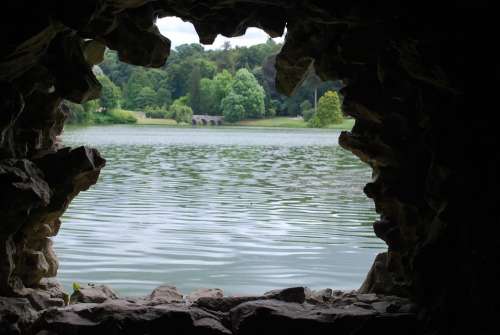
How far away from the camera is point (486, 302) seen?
508 centimetres

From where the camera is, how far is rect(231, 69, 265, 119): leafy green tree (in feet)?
165

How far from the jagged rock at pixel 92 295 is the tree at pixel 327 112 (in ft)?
123

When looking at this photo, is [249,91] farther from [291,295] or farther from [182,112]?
[291,295]

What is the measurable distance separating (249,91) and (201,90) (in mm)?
10429

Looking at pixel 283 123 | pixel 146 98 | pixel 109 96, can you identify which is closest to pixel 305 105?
pixel 283 123

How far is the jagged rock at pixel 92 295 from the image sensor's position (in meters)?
7.04

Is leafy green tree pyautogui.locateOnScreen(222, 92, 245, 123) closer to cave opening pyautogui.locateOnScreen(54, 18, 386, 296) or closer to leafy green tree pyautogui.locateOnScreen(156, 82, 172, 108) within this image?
leafy green tree pyautogui.locateOnScreen(156, 82, 172, 108)

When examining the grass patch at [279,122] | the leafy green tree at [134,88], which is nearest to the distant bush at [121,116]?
the leafy green tree at [134,88]

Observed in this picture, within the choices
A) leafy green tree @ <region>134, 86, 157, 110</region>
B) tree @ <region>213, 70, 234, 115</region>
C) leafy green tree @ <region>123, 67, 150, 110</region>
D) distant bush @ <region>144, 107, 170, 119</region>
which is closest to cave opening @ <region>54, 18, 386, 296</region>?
tree @ <region>213, 70, 234, 115</region>

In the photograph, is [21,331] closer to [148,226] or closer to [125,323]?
[125,323]

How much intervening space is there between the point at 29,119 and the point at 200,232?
6904 mm

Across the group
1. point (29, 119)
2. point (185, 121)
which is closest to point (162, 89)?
point (185, 121)

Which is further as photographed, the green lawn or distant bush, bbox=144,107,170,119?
distant bush, bbox=144,107,170,119

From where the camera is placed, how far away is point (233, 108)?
184 ft
